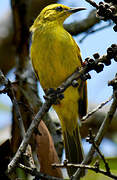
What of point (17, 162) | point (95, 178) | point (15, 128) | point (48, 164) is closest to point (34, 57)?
point (15, 128)

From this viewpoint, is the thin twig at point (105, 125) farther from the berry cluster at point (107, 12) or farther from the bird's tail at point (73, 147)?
the bird's tail at point (73, 147)

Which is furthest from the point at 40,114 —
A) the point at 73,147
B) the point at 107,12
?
the point at 73,147

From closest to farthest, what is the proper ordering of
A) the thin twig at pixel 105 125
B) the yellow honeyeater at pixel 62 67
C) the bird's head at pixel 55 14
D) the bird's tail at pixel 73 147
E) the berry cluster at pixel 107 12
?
the thin twig at pixel 105 125 < the berry cluster at pixel 107 12 < the yellow honeyeater at pixel 62 67 < the bird's tail at pixel 73 147 < the bird's head at pixel 55 14

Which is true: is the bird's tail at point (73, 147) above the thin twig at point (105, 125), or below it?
above

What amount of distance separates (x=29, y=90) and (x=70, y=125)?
2.61ft

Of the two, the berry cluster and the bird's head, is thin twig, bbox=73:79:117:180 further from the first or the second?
the bird's head

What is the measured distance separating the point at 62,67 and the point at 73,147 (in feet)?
3.69

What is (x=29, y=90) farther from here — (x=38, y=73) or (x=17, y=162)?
(x=17, y=162)

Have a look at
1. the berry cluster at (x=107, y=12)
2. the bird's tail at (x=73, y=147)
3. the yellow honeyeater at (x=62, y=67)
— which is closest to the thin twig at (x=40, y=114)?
the berry cluster at (x=107, y=12)

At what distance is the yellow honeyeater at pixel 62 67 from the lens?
492 cm

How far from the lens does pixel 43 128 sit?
451cm

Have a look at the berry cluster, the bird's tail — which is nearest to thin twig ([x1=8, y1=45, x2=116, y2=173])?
the berry cluster

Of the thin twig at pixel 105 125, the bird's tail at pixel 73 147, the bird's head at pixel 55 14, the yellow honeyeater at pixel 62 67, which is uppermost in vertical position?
the bird's head at pixel 55 14

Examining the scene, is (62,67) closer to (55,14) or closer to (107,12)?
(55,14)
